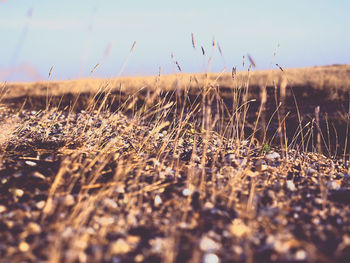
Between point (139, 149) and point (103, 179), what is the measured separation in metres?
0.69

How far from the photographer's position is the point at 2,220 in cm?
187

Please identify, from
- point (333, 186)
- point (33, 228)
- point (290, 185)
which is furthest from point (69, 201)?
point (333, 186)

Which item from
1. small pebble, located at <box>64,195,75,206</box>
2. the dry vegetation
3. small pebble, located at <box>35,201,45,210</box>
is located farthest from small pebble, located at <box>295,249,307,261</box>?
small pebble, located at <box>35,201,45,210</box>

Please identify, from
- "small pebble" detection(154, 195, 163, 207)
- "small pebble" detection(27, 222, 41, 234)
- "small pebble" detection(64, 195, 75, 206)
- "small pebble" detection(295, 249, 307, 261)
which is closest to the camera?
"small pebble" detection(295, 249, 307, 261)

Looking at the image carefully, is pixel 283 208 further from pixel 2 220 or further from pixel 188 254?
pixel 2 220

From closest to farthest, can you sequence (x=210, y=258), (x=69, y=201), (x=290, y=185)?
(x=210, y=258) < (x=69, y=201) < (x=290, y=185)

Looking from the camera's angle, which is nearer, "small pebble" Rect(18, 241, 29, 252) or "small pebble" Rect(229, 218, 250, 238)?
"small pebble" Rect(18, 241, 29, 252)

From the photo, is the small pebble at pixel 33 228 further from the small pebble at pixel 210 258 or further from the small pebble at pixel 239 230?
the small pebble at pixel 239 230

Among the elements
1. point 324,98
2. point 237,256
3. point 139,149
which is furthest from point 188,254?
point 324,98

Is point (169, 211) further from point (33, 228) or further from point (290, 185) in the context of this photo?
point (290, 185)

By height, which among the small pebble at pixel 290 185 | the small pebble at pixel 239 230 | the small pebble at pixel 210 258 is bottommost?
the small pebble at pixel 210 258

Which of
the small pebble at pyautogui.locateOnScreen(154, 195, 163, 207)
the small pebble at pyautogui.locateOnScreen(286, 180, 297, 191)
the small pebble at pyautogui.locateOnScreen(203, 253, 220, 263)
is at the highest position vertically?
the small pebble at pyautogui.locateOnScreen(286, 180, 297, 191)

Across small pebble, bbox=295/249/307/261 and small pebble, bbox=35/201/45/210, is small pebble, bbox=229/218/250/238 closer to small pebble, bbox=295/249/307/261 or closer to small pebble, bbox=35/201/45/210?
small pebble, bbox=295/249/307/261

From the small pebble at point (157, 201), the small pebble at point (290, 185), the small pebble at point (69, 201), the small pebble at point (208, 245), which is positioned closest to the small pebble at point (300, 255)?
the small pebble at point (208, 245)
